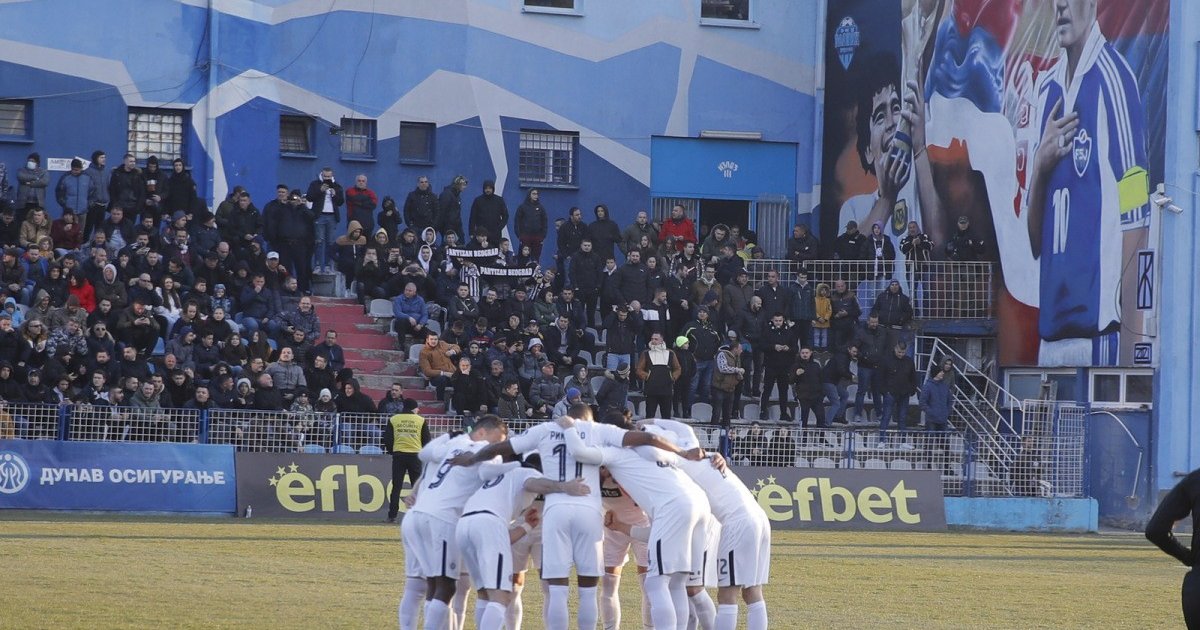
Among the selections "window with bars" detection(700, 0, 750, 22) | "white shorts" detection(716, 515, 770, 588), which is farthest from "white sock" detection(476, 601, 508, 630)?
"window with bars" detection(700, 0, 750, 22)

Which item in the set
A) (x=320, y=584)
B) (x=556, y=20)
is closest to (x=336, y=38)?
(x=556, y=20)

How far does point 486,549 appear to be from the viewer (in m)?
12.5

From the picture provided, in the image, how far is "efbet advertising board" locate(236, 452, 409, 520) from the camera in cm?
2650

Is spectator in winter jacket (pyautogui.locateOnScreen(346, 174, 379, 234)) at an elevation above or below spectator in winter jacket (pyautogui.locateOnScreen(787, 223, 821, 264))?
above

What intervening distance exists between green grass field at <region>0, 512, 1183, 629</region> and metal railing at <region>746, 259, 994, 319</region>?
972 centimetres

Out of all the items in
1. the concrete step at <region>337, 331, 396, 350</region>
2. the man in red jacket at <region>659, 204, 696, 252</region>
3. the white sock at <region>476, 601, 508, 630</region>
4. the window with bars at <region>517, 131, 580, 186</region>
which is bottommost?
the white sock at <region>476, 601, 508, 630</region>

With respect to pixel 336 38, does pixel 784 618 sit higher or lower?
lower

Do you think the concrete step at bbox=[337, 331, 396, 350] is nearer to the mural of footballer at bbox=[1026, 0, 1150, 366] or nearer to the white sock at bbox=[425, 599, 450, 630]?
the mural of footballer at bbox=[1026, 0, 1150, 366]

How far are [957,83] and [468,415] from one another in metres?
14.3

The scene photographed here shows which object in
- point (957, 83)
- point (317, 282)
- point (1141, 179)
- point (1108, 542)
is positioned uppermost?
point (957, 83)

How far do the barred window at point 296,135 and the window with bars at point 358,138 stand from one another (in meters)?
0.76

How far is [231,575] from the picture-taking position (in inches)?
695

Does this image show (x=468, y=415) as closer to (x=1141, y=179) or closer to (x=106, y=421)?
(x=106, y=421)

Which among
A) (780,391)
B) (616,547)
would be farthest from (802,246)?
(616,547)
